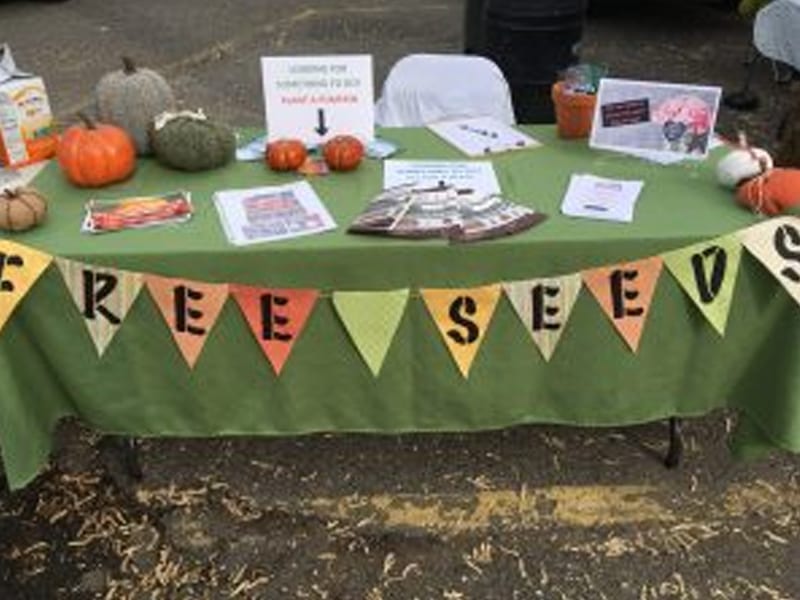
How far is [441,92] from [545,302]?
1683 mm

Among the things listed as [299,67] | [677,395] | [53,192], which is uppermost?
[299,67]

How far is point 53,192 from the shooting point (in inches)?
108

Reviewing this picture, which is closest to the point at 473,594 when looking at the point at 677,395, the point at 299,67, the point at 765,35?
the point at 677,395

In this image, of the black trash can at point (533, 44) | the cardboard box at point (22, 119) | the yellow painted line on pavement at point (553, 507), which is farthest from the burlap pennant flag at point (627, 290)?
the black trash can at point (533, 44)

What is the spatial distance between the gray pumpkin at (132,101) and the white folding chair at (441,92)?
1.27 meters

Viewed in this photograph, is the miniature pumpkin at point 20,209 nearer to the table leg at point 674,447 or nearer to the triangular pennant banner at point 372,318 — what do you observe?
the triangular pennant banner at point 372,318

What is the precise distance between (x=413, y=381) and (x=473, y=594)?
0.69 m

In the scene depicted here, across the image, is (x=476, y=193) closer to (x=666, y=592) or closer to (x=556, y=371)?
(x=556, y=371)

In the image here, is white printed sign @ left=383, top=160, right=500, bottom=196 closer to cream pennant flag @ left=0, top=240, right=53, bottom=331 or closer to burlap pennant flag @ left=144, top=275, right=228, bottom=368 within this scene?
burlap pennant flag @ left=144, top=275, right=228, bottom=368

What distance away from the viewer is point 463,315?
2553 millimetres

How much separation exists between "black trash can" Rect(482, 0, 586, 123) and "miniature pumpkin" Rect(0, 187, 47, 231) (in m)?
3.36

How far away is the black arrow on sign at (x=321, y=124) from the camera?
2928 millimetres

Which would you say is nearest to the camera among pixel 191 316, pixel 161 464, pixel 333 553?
pixel 191 316

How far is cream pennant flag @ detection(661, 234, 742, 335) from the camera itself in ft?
8.05
